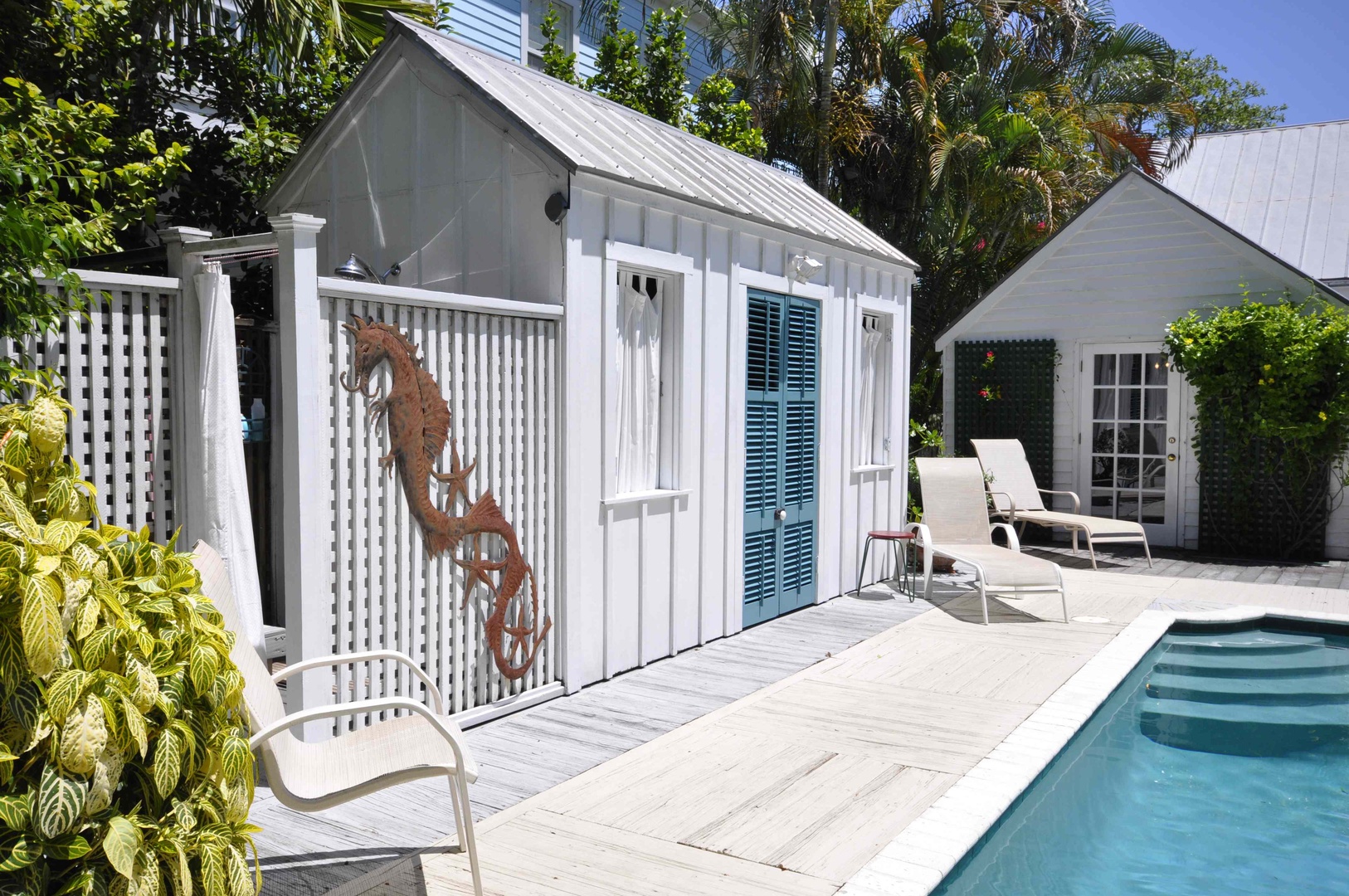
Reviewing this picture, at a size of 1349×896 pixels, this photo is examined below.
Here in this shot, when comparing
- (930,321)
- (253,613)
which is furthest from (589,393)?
(930,321)

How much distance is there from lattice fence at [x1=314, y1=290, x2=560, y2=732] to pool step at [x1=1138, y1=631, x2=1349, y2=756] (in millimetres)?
3835

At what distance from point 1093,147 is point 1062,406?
30.4 feet

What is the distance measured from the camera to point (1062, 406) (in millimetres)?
12984

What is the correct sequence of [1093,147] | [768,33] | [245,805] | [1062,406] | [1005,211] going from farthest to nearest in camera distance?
[1093,147] < [1005,211] < [768,33] < [1062,406] < [245,805]

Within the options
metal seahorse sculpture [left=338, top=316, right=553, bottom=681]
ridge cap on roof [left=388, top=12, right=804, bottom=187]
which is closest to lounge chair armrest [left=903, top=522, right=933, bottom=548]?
ridge cap on roof [left=388, top=12, right=804, bottom=187]

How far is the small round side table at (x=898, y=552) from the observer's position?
9086 mm

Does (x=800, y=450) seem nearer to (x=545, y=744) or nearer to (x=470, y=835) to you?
(x=545, y=744)

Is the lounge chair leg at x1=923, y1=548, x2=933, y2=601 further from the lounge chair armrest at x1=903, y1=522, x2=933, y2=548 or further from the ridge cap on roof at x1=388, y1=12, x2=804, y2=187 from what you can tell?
the ridge cap on roof at x1=388, y1=12, x2=804, y2=187

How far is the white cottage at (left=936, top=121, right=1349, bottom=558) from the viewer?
39.4 ft

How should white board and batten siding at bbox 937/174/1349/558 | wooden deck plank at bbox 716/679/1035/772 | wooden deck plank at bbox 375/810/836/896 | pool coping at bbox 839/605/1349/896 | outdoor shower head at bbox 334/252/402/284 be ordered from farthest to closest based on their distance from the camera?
white board and batten siding at bbox 937/174/1349/558 < outdoor shower head at bbox 334/252/402/284 < wooden deck plank at bbox 716/679/1035/772 < pool coping at bbox 839/605/1349/896 < wooden deck plank at bbox 375/810/836/896

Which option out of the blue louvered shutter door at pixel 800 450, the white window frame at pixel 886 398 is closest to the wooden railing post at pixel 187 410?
the blue louvered shutter door at pixel 800 450

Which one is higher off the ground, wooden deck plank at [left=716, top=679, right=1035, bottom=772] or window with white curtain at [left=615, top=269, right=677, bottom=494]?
window with white curtain at [left=615, top=269, right=677, bottom=494]

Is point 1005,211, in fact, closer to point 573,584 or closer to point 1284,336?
point 1284,336

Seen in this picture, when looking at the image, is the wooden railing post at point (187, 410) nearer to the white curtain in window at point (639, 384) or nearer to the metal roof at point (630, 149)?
the metal roof at point (630, 149)
